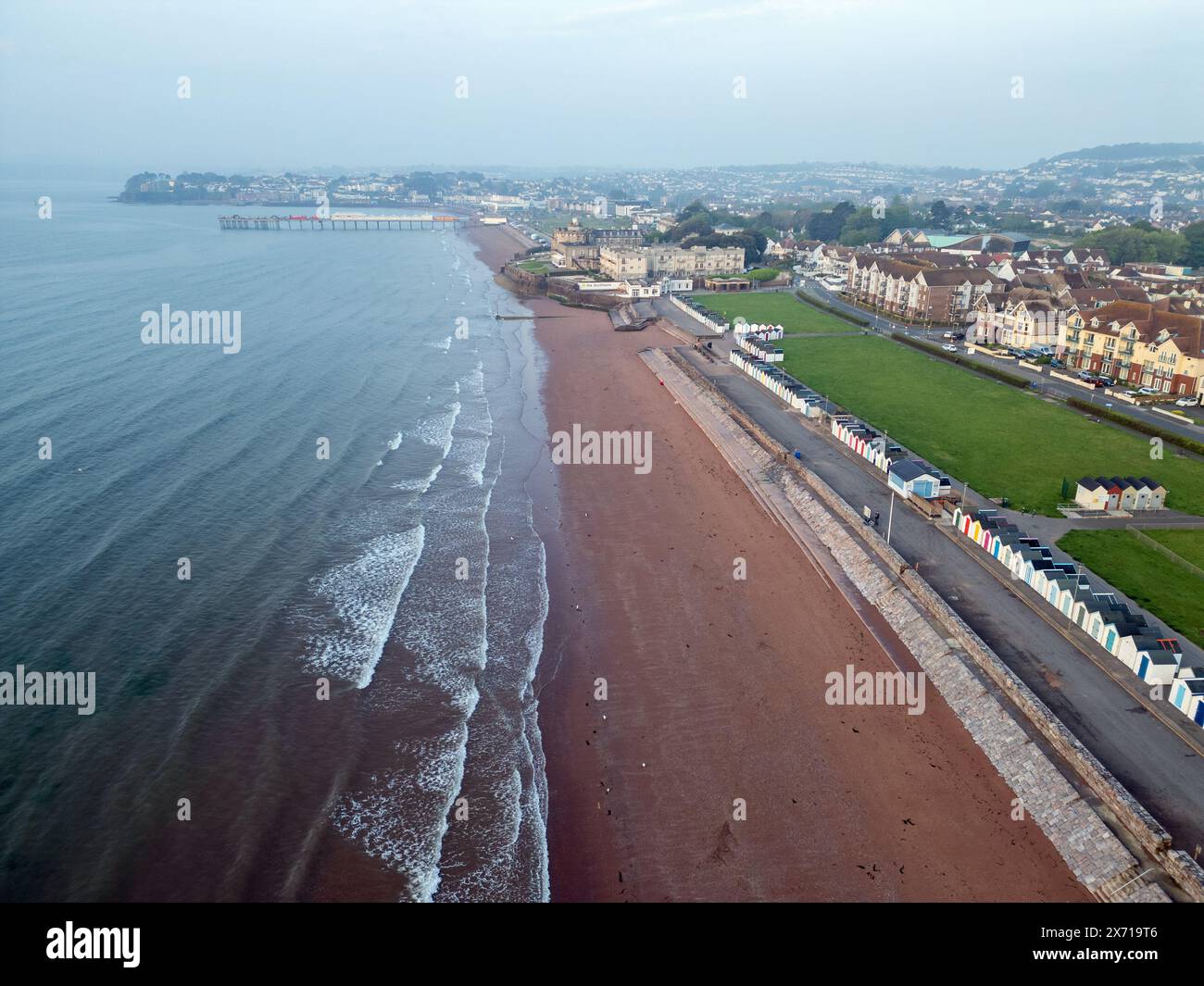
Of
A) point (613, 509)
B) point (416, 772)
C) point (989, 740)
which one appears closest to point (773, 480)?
point (613, 509)

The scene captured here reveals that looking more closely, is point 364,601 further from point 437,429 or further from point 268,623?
point 437,429

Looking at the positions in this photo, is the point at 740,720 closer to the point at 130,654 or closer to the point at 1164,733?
the point at 1164,733

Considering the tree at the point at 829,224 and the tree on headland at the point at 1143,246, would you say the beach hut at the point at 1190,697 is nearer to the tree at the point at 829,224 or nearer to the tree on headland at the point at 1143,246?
the tree on headland at the point at 1143,246

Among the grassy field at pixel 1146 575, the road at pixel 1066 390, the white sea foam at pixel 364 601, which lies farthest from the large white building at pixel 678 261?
the grassy field at pixel 1146 575

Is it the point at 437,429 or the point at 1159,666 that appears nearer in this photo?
the point at 1159,666

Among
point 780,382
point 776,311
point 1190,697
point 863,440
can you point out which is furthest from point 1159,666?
point 776,311
